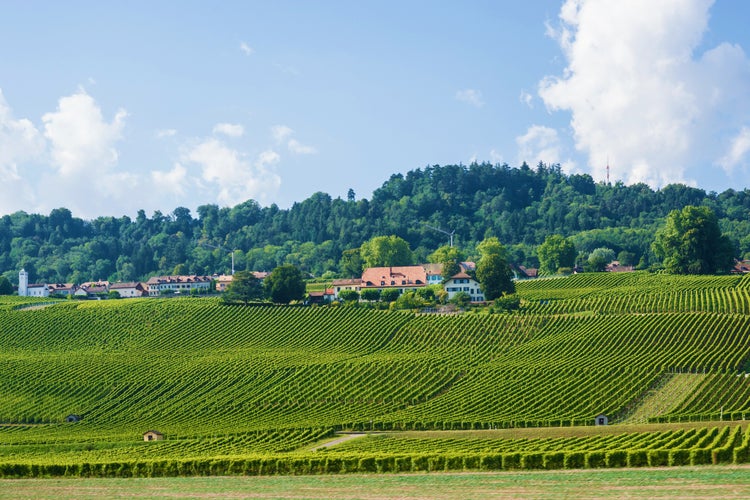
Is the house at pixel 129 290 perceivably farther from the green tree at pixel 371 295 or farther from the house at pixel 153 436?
the house at pixel 153 436

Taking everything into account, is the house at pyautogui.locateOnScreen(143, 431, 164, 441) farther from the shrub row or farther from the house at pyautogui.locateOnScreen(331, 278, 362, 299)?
the house at pyautogui.locateOnScreen(331, 278, 362, 299)

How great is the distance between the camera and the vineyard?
51.6m

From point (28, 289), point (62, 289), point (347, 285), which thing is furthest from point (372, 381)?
point (62, 289)

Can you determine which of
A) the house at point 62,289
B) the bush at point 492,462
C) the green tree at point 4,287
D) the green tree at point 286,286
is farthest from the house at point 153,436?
the house at point 62,289

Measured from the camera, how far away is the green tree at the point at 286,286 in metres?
121

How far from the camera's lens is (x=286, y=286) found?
121 meters

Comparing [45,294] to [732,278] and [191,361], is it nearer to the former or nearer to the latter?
[191,361]

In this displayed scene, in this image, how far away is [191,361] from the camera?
96.6 meters

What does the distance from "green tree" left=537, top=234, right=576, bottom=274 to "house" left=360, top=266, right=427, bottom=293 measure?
3052 centimetres

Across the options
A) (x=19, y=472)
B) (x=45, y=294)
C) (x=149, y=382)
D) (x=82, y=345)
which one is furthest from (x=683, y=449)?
(x=45, y=294)

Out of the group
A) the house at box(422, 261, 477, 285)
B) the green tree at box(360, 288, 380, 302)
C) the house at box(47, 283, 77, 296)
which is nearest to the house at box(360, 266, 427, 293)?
the house at box(422, 261, 477, 285)

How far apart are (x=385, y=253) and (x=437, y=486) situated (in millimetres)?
131232

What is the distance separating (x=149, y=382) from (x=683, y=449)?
56.0 metres

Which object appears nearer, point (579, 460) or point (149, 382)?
point (579, 460)
